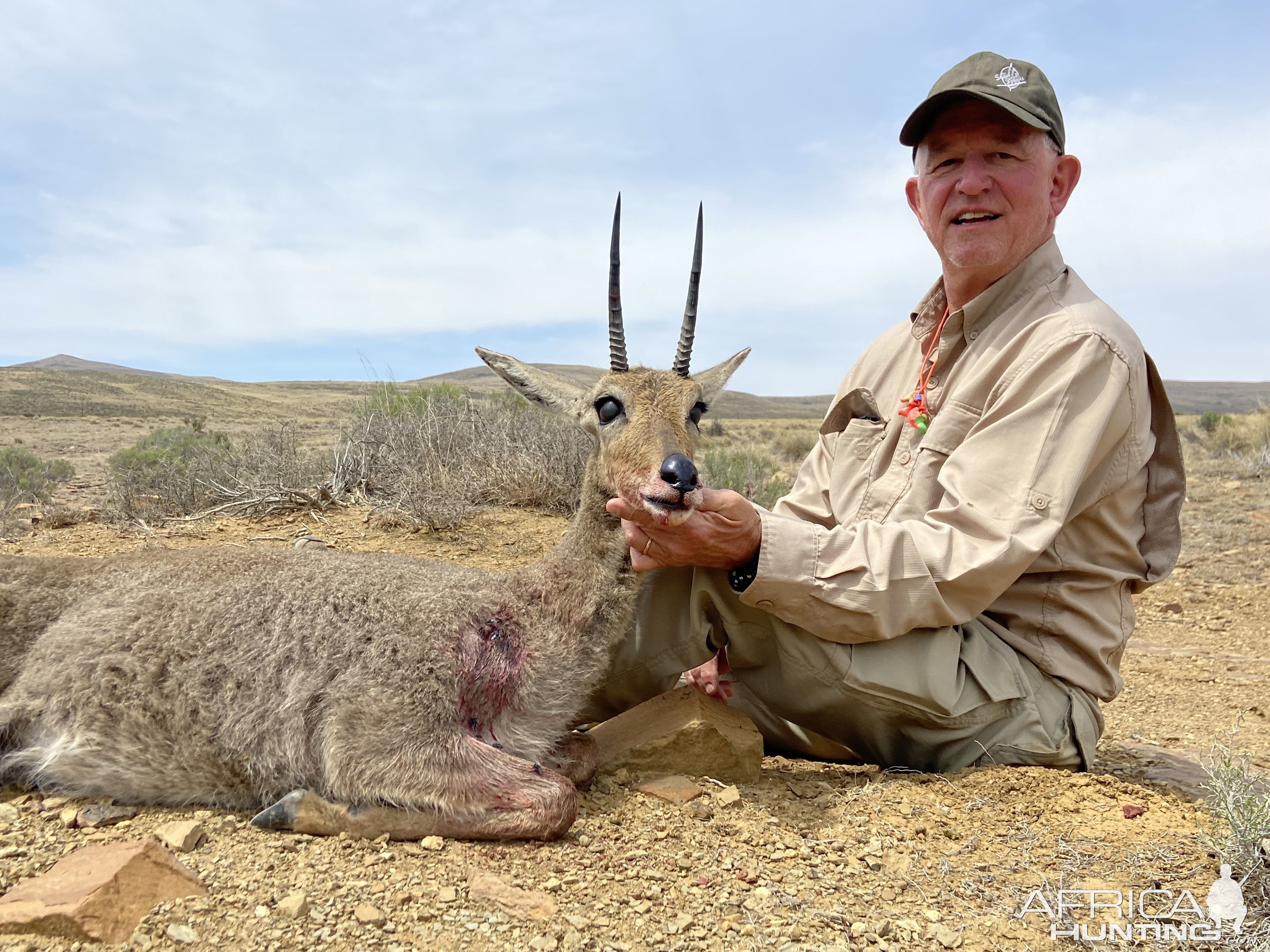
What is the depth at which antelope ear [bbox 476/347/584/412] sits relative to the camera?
5.05 metres

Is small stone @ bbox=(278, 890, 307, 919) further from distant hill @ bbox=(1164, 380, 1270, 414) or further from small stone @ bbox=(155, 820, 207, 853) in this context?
distant hill @ bbox=(1164, 380, 1270, 414)

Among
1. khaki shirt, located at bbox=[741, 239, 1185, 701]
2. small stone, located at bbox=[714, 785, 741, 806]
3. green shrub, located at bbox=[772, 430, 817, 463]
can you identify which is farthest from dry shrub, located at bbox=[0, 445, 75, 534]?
green shrub, located at bbox=[772, 430, 817, 463]

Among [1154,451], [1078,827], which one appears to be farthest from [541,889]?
[1154,451]

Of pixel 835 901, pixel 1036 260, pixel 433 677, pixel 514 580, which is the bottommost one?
pixel 835 901

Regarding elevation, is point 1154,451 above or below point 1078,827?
above

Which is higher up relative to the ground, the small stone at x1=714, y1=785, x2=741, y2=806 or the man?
the man

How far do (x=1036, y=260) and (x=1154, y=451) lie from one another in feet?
3.76

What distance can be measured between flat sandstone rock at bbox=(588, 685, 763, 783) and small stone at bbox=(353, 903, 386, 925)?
5.45 feet

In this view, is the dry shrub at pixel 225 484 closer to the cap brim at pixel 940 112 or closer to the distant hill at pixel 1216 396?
the cap brim at pixel 940 112

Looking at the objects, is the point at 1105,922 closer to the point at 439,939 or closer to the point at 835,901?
the point at 835,901

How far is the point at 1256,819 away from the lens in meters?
3.11

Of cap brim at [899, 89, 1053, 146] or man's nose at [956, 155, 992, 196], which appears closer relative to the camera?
cap brim at [899, 89, 1053, 146]

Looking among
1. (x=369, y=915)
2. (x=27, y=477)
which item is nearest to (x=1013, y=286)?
(x=369, y=915)

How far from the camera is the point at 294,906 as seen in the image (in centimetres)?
282
